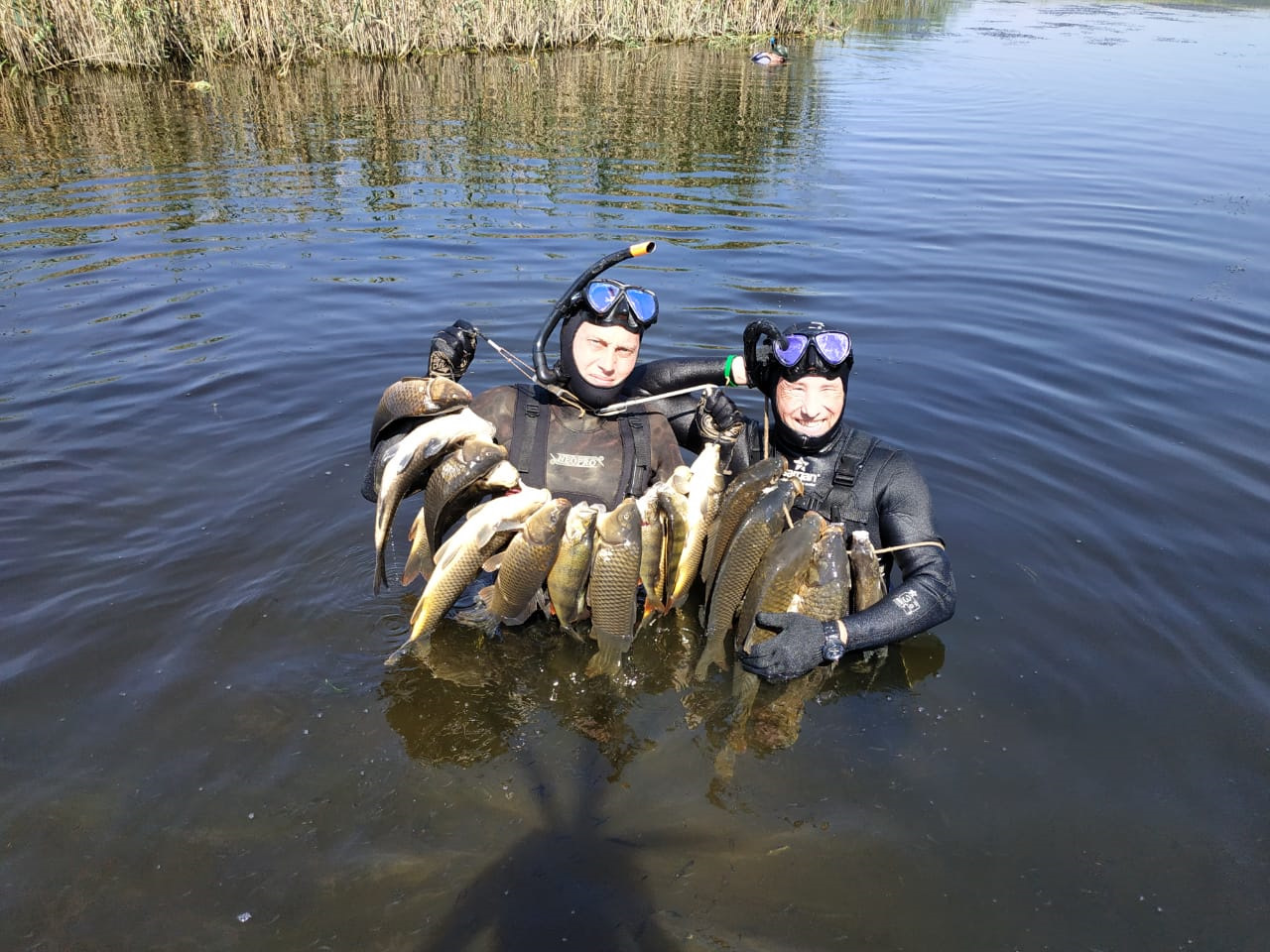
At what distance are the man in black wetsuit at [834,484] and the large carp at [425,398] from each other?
1373 millimetres

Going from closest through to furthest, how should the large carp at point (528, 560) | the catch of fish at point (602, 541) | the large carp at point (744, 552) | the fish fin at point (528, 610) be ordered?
1. the large carp at point (528, 560)
2. the catch of fish at point (602, 541)
3. the large carp at point (744, 552)
4. the fish fin at point (528, 610)

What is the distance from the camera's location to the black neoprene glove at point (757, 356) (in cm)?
513

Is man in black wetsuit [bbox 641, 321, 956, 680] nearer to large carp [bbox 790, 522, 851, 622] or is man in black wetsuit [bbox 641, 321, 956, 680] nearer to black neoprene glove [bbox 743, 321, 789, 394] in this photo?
black neoprene glove [bbox 743, 321, 789, 394]

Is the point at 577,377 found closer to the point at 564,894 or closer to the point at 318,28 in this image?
the point at 564,894

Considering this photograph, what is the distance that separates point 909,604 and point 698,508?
1.12 m

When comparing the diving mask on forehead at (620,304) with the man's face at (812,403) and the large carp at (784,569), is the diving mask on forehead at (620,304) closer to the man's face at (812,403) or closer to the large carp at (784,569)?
the man's face at (812,403)

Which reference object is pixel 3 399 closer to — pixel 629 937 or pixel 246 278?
pixel 246 278

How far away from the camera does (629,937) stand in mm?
3689

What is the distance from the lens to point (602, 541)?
4.67m

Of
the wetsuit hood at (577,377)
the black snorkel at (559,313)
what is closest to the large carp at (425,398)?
the black snorkel at (559,313)

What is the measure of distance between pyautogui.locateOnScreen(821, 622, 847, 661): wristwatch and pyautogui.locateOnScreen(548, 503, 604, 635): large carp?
1180mm

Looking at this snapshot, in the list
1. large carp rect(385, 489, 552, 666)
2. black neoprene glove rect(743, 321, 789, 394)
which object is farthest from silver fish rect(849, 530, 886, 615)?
large carp rect(385, 489, 552, 666)

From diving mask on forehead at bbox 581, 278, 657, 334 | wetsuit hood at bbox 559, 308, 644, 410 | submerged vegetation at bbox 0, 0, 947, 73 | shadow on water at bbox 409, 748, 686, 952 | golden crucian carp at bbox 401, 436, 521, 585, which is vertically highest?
submerged vegetation at bbox 0, 0, 947, 73

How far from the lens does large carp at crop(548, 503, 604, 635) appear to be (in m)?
4.61
